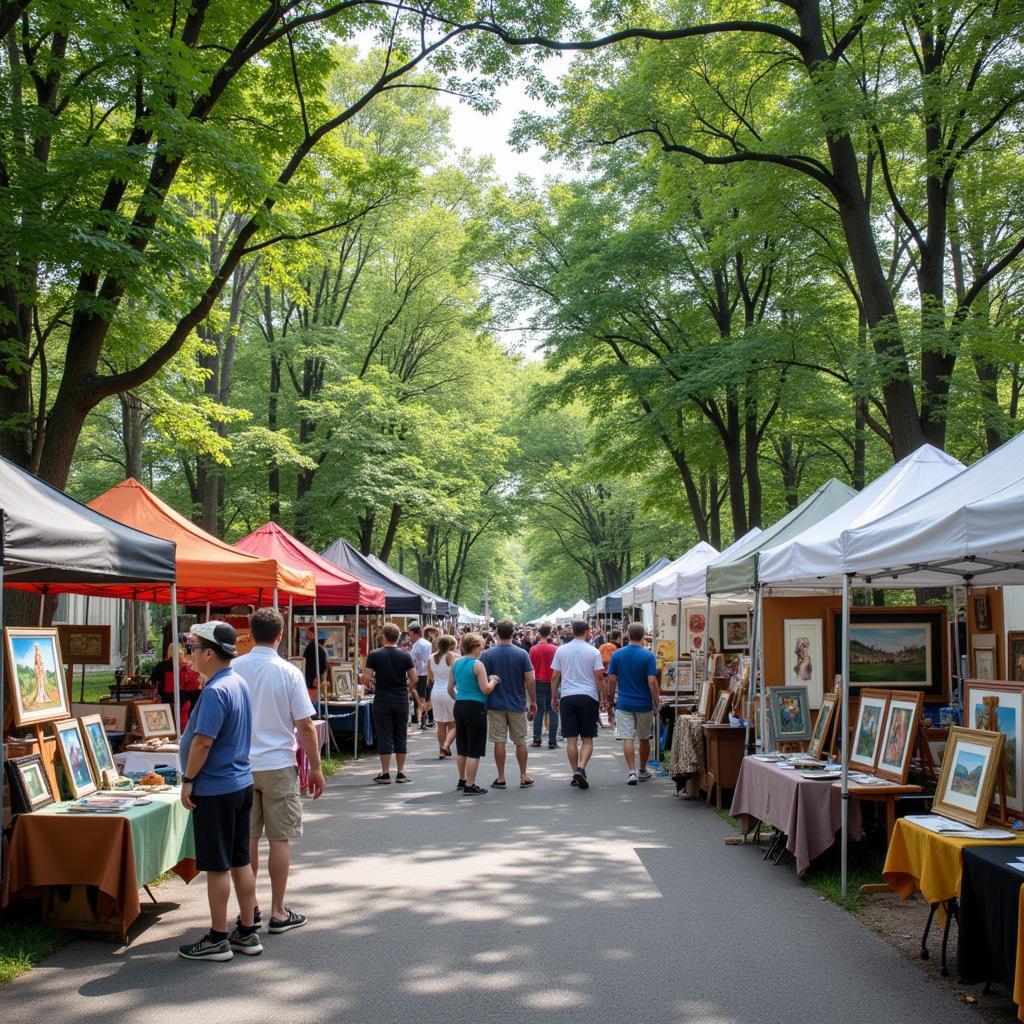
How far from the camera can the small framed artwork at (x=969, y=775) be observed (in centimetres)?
556

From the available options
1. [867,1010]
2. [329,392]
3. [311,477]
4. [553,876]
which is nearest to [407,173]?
[553,876]

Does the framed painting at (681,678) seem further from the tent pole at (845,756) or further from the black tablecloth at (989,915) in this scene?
the black tablecloth at (989,915)

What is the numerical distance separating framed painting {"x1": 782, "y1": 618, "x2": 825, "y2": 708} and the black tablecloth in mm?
5742

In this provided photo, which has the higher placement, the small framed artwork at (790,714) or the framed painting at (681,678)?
the small framed artwork at (790,714)

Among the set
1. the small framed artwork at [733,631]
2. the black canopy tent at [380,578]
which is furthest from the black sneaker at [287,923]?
the black canopy tent at [380,578]

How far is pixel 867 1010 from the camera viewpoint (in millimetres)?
4738

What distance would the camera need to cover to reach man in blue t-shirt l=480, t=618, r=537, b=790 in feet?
39.0

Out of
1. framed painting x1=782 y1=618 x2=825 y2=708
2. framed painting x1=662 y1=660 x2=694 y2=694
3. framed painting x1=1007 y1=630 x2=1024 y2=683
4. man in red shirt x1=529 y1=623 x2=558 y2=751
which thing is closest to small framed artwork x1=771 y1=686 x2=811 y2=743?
framed painting x1=782 y1=618 x2=825 y2=708

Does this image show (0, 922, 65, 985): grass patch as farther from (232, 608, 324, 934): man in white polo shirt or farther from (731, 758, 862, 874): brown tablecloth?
(731, 758, 862, 874): brown tablecloth

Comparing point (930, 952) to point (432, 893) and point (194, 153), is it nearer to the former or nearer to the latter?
point (432, 893)

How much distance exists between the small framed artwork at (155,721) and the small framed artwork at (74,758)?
→ 1.60 metres

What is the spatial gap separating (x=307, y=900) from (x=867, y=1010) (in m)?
3.70

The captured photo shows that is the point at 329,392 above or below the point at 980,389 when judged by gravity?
above

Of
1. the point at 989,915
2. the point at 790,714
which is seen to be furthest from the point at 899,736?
the point at 989,915
